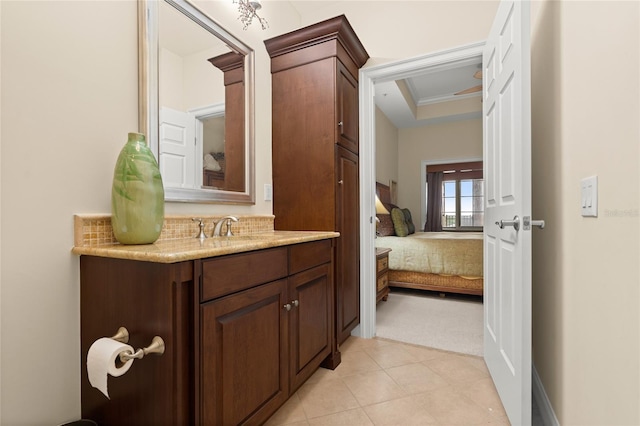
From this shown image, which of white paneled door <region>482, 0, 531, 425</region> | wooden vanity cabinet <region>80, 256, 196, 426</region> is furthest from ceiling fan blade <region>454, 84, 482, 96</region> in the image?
wooden vanity cabinet <region>80, 256, 196, 426</region>

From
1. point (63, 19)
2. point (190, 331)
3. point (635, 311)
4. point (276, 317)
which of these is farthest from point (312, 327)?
point (63, 19)

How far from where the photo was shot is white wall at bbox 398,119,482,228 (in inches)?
230

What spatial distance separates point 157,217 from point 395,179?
5.53 m

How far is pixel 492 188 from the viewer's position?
1.75 meters

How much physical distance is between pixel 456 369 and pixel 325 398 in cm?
87

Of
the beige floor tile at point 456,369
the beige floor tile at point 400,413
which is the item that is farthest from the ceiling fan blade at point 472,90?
the beige floor tile at point 400,413

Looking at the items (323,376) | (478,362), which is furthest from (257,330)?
(478,362)

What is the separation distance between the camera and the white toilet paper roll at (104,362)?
2.87ft

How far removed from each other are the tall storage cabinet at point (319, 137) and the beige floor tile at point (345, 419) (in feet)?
1.84

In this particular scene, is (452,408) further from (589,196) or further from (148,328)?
(148,328)

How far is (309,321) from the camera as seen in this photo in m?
1.60

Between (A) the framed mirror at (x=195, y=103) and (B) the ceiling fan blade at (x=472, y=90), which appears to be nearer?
(A) the framed mirror at (x=195, y=103)

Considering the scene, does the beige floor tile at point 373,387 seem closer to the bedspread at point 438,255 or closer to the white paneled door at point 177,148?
the white paneled door at point 177,148

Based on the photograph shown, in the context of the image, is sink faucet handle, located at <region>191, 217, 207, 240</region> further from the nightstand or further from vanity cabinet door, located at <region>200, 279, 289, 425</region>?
the nightstand
